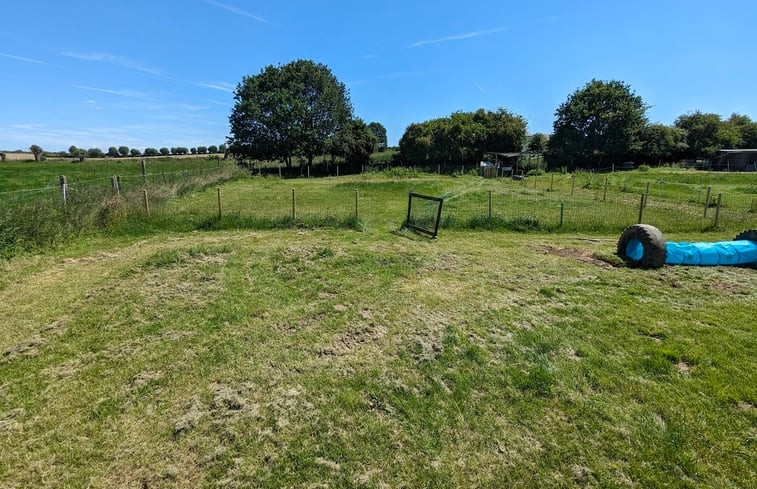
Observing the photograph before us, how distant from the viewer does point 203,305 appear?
4992 mm

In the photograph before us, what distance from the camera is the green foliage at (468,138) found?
129 feet

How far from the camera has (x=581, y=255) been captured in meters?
7.93

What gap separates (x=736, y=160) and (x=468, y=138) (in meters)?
29.4

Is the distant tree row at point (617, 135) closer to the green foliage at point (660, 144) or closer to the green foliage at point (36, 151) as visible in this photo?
the green foliage at point (660, 144)

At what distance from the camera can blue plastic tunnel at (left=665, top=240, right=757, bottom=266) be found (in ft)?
22.6

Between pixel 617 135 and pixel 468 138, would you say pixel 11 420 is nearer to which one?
pixel 468 138

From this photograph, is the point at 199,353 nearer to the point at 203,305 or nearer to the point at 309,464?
the point at 203,305

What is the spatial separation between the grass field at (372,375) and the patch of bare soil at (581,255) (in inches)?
23.1

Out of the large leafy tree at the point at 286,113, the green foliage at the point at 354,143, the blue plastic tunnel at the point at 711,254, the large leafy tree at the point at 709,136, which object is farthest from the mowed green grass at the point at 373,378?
the large leafy tree at the point at 709,136

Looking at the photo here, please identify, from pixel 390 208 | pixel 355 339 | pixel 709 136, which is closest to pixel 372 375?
pixel 355 339

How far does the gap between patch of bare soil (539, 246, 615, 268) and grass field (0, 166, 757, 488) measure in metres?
0.59

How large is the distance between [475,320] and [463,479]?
2.36 metres

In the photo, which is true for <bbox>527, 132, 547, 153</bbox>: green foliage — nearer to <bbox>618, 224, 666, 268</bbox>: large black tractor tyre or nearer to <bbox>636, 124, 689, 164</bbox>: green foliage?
<bbox>636, 124, 689, 164</bbox>: green foliage

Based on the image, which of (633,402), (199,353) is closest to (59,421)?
(199,353)
